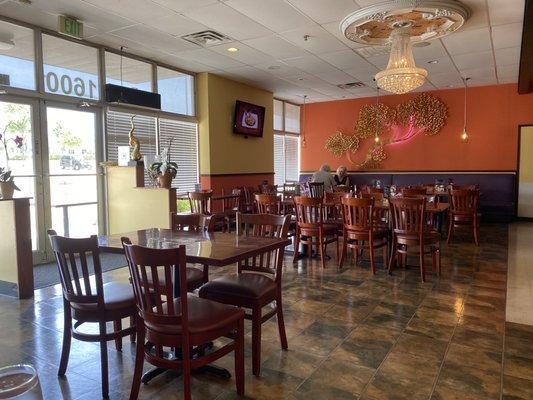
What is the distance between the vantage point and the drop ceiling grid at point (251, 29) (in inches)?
178

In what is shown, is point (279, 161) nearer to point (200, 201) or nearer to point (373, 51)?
point (373, 51)

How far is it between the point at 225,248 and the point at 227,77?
623cm

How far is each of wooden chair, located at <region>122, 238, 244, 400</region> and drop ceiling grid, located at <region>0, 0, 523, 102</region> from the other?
3.48 m

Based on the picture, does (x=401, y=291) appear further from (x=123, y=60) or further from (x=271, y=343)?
(x=123, y=60)

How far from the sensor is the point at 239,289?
2.60 m

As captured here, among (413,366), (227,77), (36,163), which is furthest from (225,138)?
(413,366)

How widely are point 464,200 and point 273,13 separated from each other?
4255mm

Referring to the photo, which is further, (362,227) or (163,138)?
(163,138)

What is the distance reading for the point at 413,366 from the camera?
2.62m

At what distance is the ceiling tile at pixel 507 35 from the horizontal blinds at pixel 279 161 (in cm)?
572

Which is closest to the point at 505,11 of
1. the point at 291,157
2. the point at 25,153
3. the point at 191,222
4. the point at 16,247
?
the point at 191,222

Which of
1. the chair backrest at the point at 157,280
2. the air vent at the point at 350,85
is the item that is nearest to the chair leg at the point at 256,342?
the chair backrest at the point at 157,280

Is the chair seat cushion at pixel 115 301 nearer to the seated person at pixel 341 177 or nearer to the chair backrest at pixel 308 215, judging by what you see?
the chair backrest at pixel 308 215

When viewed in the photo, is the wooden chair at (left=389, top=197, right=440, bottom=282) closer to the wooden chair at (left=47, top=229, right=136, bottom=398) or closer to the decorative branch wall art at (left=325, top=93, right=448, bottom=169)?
the wooden chair at (left=47, top=229, right=136, bottom=398)
